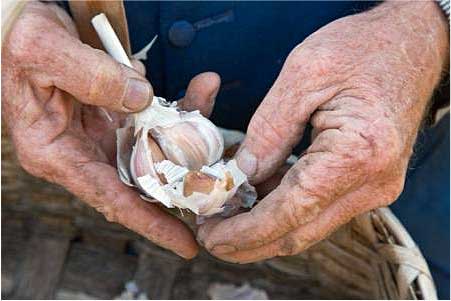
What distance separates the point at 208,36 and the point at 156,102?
→ 23 centimetres

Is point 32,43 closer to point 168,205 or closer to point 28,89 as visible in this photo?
point 28,89

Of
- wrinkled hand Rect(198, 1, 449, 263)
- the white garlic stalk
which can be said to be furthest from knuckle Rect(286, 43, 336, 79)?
the white garlic stalk

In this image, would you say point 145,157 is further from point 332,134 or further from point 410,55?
point 410,55

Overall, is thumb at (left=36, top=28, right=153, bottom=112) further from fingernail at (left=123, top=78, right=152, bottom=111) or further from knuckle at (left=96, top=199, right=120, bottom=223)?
knuckle at (left=96, top=199, right=120, bottom=223)

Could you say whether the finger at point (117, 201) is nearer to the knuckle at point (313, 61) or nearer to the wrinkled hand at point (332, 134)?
the wrinkled hand at point (332, 134)

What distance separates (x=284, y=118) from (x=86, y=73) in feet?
0.62

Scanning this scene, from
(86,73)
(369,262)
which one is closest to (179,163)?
(86,73)

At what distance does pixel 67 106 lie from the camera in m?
0.76

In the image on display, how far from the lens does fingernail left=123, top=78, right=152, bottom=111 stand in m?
0.70

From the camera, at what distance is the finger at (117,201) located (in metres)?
0.75

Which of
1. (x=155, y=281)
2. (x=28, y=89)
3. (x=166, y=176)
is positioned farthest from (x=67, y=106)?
(x=155, y=281)

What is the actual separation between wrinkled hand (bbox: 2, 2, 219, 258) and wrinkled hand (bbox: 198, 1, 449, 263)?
0.28 feet

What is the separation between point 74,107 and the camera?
0.79m

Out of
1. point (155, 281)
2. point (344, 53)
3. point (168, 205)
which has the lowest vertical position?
point (155, 281)
